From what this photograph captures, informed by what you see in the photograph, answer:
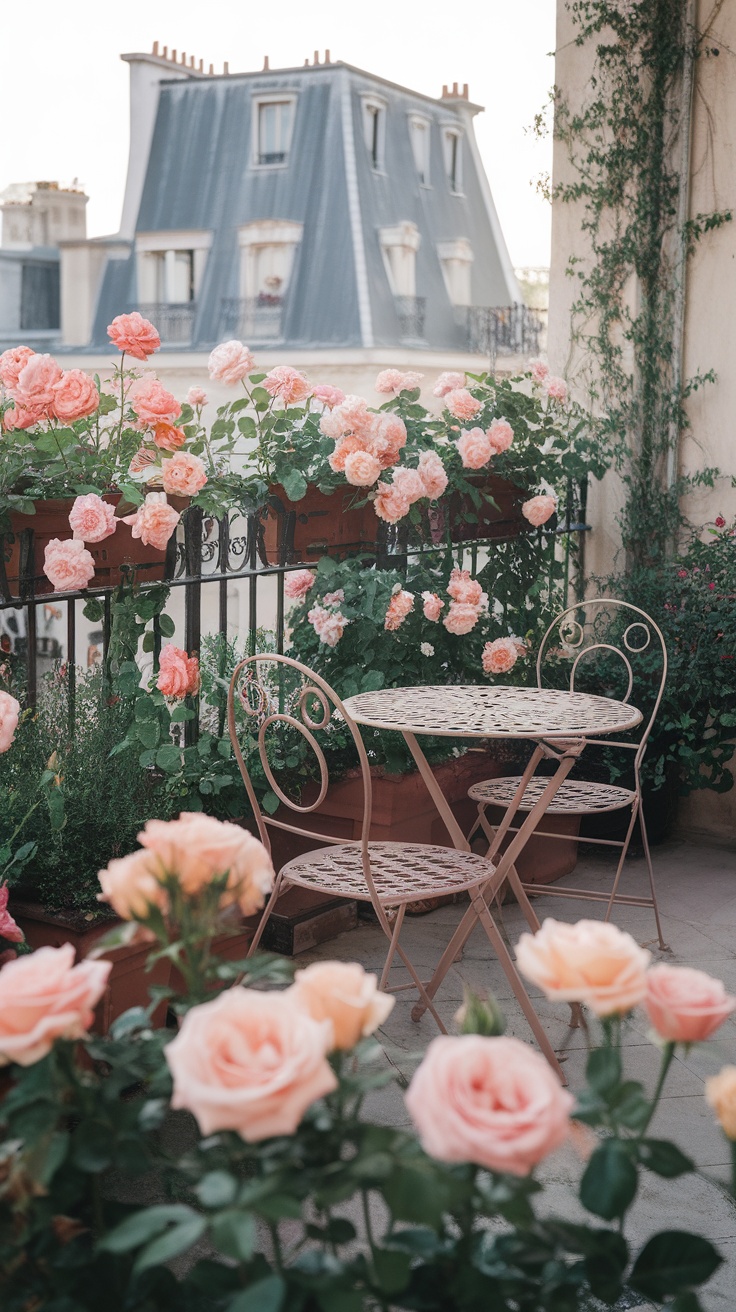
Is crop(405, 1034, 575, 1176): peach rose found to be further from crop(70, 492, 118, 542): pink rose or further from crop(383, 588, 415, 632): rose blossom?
crop(383, 588, 415, 632): rose blossom

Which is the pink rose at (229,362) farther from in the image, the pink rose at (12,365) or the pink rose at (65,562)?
the pink rose at (65,562)

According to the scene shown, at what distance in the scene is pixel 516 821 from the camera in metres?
3.66

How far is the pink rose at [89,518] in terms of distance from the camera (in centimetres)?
264

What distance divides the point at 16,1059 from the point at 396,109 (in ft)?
67.0

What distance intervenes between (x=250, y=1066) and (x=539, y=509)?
3308 millimetres

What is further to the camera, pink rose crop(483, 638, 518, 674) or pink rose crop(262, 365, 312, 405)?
pink rose crop(483, 638, 518, 674)

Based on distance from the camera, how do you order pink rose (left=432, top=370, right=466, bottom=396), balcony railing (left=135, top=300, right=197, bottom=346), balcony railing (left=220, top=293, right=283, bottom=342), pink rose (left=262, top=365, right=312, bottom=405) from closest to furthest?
pink rose (left=262, top=365, right=312, bottom=405), pink rose (left=432, top=370, right=466, bottom=396), balcony railing (left=220, top=293, right=283, bottom=342), balcony railing (left=135, top=300, right=197, bottom=346)

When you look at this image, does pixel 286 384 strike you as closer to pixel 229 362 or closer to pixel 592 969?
pixel 229 362

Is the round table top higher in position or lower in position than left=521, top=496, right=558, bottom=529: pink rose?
lower

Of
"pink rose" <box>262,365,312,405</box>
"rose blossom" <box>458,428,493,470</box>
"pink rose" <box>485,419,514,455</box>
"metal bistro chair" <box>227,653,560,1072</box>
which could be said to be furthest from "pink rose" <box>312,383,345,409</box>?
"metal bistro chair" <box>227,653,560,1072</box>

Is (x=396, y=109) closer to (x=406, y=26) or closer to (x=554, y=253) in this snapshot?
(x=406, y=26)

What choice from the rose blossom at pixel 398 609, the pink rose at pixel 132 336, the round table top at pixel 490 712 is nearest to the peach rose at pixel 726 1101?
the round table top at pixel 490 712

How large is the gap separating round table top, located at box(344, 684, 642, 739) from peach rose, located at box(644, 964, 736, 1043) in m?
1.55

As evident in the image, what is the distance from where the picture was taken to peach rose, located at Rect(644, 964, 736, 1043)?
856 millimetres
